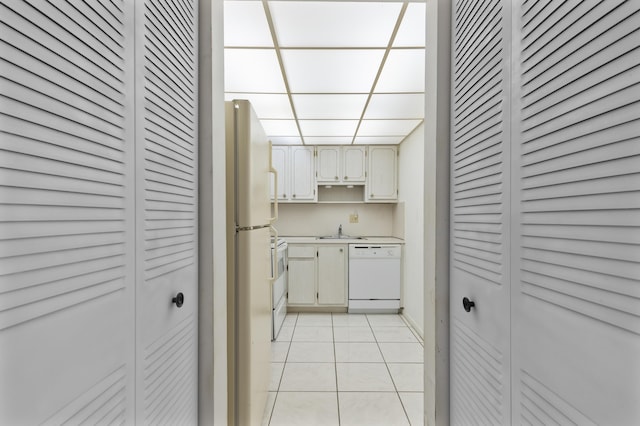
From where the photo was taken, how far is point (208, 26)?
117 centimetres

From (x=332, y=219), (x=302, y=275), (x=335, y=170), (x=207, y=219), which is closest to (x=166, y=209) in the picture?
(x=207, y=219)

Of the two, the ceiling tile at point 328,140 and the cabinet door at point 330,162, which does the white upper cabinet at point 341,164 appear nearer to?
the cabinet door at point 330,162

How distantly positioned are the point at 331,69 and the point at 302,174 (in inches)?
95.9

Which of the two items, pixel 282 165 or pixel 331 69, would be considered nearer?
pixel 331 69

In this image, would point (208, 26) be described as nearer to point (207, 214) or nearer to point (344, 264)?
point (207, 214)

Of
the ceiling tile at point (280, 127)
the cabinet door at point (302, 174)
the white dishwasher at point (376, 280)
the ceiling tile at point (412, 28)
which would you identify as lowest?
the white dishwasher at point (376, 280)

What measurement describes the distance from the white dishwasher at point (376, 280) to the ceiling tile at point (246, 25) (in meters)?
2.87

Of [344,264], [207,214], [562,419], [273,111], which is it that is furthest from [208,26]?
[344,264]

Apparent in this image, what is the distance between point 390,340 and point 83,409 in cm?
308

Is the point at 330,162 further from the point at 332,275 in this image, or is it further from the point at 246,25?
the point at 246,25

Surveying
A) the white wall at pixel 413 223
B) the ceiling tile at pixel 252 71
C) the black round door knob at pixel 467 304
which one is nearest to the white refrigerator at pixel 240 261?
the ceiling tile at pixel 252 71

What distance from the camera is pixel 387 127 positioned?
367 centimetres

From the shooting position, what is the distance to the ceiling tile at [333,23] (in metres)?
1.65

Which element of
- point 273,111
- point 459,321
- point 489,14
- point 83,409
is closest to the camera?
point 83,409
